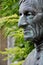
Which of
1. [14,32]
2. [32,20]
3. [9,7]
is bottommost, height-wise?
[14,32]

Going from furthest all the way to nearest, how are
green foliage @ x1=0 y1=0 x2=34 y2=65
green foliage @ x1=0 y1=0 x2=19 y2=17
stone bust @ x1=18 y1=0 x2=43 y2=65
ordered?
green foliage @ x1=0 y1=0 x2=19 y2=17 < green foliage @ x1=0 y1=0 x2=34 y2=65 < stone bust @ x1=18 y1=0 x2=43 y2=65

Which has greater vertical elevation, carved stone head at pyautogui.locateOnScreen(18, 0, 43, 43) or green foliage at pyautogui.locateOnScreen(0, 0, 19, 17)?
carved stone head at pyautogui.locateOnScreen(18, 0, 43, 43)

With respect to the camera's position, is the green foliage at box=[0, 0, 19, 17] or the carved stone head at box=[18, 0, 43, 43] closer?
the carved stone head at box=[18, 0, 43, 43]

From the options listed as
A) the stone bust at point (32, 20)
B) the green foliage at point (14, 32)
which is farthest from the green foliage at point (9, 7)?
the stone bust at point (32, 20)

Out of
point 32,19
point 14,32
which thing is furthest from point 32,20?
point 14,32

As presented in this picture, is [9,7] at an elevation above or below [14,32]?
above

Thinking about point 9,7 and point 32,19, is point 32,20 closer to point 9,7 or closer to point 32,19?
point 32,19

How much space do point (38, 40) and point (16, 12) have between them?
267 centimetres

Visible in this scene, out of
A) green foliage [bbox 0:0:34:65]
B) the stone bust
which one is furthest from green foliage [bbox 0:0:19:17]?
the stone bust

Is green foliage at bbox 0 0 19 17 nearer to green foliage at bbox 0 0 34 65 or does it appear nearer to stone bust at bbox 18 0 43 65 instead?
green foliage at bbox 0 0 34 65

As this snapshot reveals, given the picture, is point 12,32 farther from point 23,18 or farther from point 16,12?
point 23,18

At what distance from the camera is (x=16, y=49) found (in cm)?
513

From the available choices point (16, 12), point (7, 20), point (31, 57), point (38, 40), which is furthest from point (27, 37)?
point (16, 12)

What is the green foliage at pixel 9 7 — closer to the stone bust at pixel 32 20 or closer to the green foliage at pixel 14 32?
the green foliage at pixel 14 32
